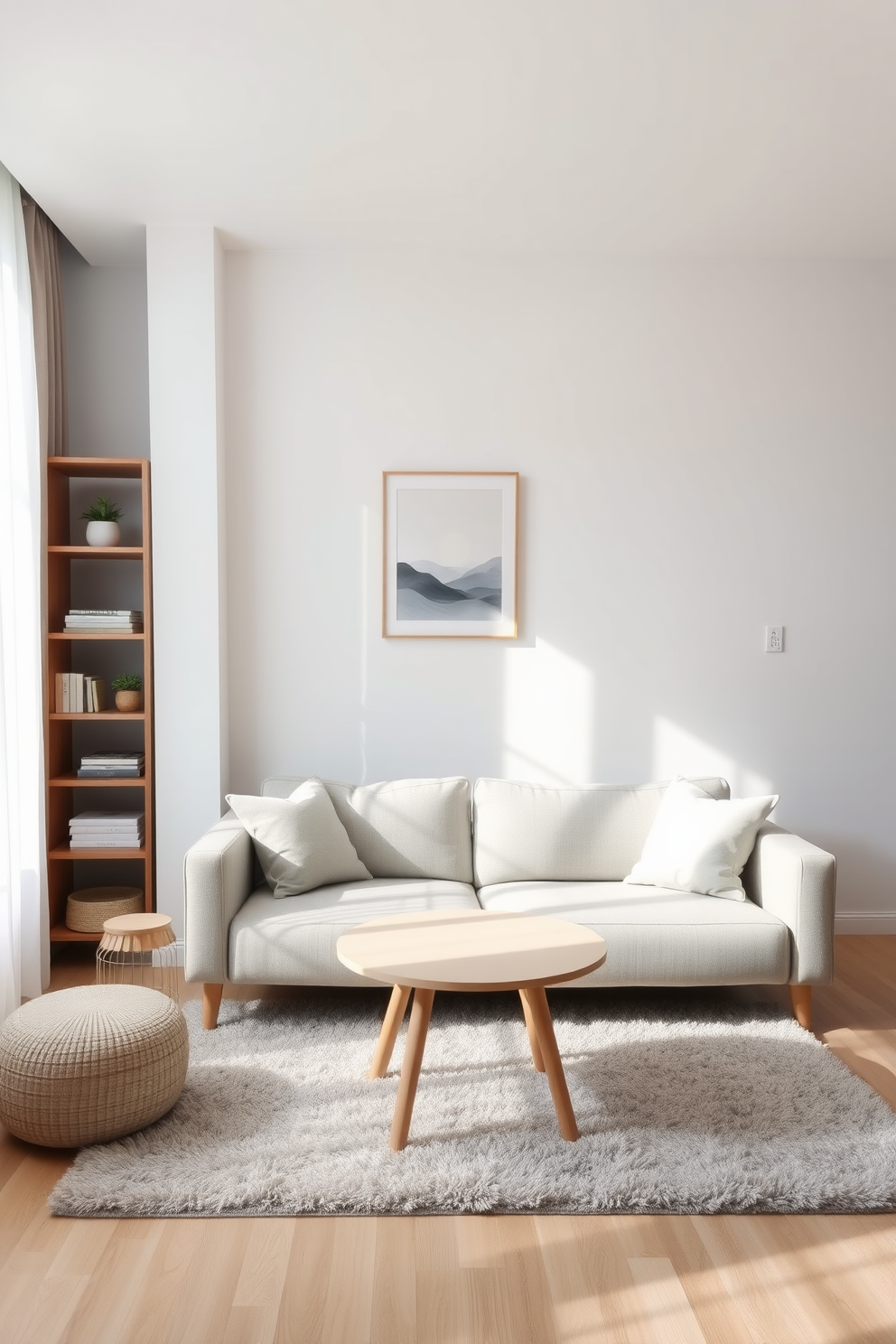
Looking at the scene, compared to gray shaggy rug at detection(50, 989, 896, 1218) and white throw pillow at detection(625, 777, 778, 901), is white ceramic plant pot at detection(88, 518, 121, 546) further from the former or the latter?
white throw pillow at detection(625, 777, 778, 901)

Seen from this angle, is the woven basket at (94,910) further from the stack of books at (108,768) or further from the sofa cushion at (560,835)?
the sofa cushion at (560,835)

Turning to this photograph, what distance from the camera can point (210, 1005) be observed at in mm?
3180

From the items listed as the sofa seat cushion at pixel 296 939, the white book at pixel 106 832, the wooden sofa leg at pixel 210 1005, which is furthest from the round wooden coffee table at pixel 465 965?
the white book at pixel 106 832

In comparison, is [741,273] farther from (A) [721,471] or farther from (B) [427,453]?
(B) [427,453]

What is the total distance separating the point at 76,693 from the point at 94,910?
32.5 inches

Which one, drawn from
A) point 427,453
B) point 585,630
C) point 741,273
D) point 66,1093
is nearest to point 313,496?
point 427,453

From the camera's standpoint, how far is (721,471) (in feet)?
13.6

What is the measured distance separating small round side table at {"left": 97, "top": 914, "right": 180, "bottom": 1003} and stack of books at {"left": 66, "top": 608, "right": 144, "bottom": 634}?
1084mm

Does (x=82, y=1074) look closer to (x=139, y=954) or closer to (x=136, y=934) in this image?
(x=136, y=934)

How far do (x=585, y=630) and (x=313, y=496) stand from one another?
1.24m

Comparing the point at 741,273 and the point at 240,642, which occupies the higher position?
the point at 741,273

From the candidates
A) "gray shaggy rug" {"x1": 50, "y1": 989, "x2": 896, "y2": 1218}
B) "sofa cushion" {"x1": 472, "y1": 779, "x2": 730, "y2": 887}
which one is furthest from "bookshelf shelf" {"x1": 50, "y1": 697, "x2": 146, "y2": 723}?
"gray shaggy rug" {"x1": 50, "y1": 989, "x2": 896, "y2": 1218}

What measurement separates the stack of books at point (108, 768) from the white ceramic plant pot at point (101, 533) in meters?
0.83

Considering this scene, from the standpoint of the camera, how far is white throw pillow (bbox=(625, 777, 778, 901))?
339 centimetres
